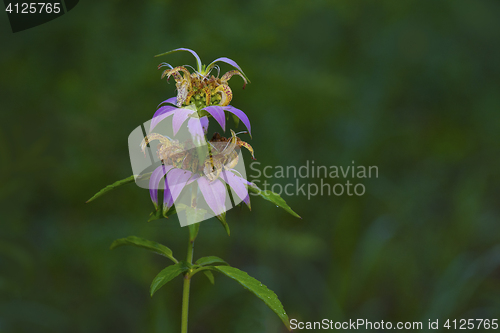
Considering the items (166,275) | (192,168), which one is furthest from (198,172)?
(166,275)

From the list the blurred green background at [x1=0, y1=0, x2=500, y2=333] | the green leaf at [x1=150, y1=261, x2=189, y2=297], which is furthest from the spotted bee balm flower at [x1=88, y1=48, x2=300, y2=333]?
the blurred green background at [x1=0, y1=0, x2=500, y2=333]

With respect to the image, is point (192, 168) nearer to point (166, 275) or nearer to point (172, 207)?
point (172, 207)

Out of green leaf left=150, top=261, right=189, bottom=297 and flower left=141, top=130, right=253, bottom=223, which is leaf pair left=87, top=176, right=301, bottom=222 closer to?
flower left=141, top=130, right=253, bottom=223

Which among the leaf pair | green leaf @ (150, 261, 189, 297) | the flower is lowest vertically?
green leaf @ (150, 261, 189, 297)

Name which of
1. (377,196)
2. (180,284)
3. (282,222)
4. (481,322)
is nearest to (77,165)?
(180,284)

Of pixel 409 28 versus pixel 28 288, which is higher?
pixel 409 28

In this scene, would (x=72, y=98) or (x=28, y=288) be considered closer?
(x=28, y=288)

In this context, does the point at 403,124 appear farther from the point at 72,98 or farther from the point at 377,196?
the point at 72,98

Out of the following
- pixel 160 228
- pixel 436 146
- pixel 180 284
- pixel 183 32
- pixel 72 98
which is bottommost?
pixel 180 284
